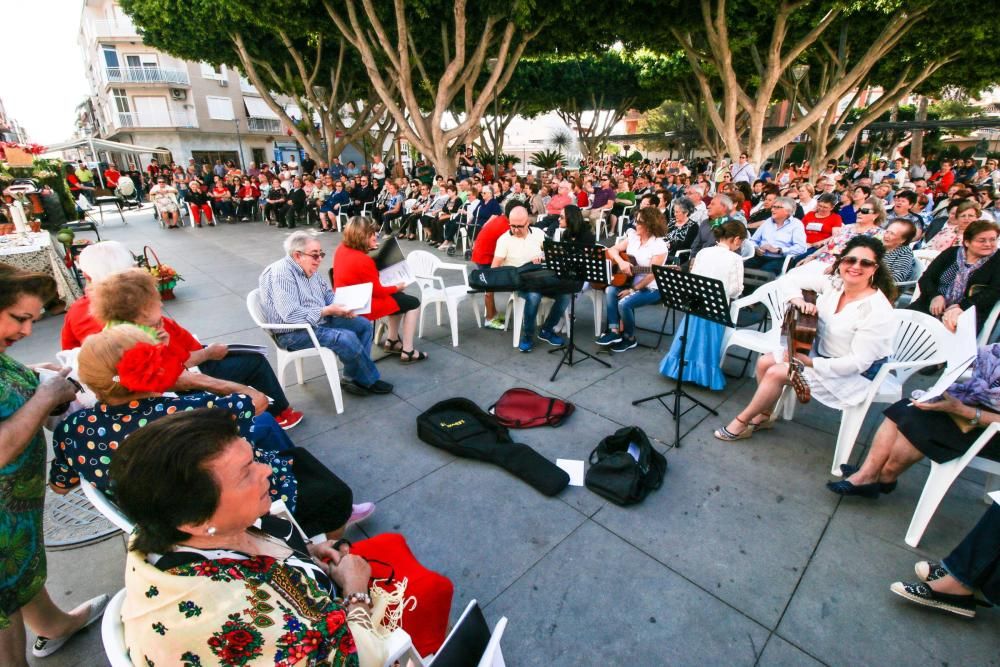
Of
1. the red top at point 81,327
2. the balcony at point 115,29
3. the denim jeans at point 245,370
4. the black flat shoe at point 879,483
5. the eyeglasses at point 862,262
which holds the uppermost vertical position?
the balcony at point 115,29

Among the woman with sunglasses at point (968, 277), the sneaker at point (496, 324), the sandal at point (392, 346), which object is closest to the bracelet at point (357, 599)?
the sandal at point (392, 346)

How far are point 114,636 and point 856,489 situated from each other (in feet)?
11.2

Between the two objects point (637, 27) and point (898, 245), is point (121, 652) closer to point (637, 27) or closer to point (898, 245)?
point (898, 245)

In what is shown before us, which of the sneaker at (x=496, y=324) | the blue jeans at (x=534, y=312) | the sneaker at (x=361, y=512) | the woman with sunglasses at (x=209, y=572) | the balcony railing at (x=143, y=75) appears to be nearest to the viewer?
the woman with sunglasses at (x=209, y=572)

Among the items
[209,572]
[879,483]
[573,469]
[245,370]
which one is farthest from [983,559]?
[245,370]

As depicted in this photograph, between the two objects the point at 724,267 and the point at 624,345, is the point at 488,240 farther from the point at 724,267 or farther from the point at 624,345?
the point at 724,267

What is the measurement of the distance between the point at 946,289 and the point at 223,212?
57.0 feet

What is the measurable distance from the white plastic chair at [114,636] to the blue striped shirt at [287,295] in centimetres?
261

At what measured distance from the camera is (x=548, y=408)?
146 inches

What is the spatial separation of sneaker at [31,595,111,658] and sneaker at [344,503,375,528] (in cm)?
112

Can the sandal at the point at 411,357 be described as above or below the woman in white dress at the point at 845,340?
below

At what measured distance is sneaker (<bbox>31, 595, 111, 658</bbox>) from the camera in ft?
6.52

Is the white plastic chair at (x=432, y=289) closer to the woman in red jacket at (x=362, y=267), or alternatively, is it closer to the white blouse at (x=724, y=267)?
the woman in red jacket at (x=362, y=267)

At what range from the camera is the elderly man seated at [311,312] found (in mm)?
3650
